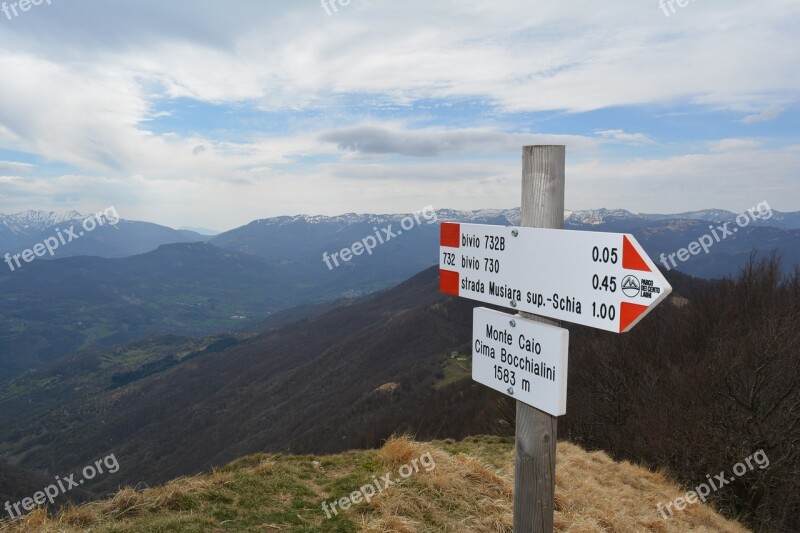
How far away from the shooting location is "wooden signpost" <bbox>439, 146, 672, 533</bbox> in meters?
2.62

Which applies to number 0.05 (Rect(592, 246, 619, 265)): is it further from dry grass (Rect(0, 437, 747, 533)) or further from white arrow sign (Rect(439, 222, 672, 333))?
dry grass (Rect(0, 437, 747, 533))

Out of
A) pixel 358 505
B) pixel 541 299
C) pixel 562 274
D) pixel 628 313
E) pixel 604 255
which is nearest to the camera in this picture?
pixel 628 313

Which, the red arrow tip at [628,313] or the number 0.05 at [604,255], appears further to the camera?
the number 0.05 at [604,255]

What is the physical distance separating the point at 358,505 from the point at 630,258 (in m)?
4.66

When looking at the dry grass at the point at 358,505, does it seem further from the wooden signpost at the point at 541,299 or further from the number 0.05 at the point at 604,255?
the number 0.05 at the point at 604,255

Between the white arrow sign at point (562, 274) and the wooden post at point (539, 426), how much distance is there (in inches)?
6.0

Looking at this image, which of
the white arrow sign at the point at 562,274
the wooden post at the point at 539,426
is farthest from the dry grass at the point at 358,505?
the white arrow sign at the point at 562,274

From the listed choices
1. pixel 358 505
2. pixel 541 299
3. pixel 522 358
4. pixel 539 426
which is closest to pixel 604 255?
pixel 541 299

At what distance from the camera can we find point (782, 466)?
15922 mm

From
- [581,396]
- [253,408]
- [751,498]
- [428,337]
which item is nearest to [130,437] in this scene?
[253,408]

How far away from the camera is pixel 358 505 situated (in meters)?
5.70

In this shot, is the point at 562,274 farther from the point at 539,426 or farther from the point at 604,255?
the point at 539,426

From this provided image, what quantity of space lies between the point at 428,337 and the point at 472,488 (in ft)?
425

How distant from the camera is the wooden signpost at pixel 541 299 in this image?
8.58ft
